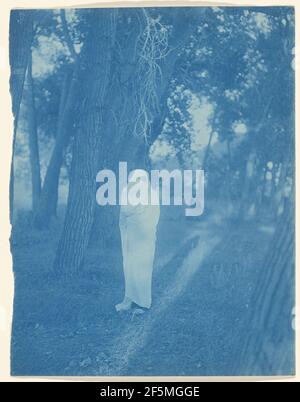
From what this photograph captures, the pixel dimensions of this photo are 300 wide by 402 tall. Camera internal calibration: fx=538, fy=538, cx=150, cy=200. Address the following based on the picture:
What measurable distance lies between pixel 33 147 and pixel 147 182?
42.4 inches

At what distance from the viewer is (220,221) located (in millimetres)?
4812

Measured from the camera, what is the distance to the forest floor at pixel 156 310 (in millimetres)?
4766

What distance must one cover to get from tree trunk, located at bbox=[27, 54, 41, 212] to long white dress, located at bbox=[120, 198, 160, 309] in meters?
0.80

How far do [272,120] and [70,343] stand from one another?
268 centimetres

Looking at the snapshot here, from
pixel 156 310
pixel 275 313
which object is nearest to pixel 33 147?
pixel 156 310

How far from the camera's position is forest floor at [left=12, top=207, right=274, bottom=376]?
4.77 m

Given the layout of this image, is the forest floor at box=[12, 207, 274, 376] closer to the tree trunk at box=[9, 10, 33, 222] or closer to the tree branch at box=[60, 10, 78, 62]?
the tree trunk at box=[9, 10, 33, 222]

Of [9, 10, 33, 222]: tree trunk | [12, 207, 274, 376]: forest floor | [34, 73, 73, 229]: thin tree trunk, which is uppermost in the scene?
[9, 10, 33, 222]: tree trunk

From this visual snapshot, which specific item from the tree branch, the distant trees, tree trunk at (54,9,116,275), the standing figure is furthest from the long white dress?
the tree branch

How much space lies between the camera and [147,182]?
4824 millimetres

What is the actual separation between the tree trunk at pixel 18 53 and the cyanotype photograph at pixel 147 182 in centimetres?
5

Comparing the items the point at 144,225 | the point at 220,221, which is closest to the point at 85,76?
the point at 144,225

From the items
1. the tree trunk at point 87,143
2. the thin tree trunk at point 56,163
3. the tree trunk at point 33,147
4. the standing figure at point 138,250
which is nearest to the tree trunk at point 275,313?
the standing figure at point 138,250

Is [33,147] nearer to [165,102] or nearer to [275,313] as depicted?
[165,102]
